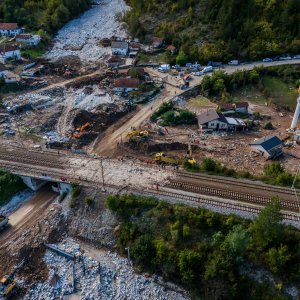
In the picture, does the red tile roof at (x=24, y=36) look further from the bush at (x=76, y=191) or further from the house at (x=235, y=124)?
the bush at (x=76, y=191)

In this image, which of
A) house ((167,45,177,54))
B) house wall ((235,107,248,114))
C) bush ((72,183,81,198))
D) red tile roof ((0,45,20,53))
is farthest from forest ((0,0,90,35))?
bush ((72,183,81,198))

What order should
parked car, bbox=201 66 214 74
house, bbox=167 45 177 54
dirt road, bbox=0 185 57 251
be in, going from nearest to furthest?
dirt road, bbox=0 185 57 251
parked car, bbox=201 66 214 74
house, bbox=167 45 177 54

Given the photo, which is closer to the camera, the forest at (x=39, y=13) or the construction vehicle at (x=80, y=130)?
the construction vehicle at (x=80, y=130)

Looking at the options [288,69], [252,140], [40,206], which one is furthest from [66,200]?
[288,69]

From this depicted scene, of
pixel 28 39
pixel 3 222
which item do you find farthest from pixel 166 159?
pixel 28 39

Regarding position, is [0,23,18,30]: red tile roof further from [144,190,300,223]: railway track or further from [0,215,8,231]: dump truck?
[144,190,300,223]: railway track

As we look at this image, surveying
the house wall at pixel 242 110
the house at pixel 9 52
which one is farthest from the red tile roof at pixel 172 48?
the house at pixel 9 52

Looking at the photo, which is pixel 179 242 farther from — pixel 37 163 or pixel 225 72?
pixel 225 72
